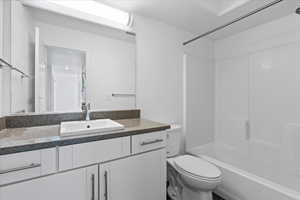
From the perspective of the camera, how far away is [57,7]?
1.36 meters

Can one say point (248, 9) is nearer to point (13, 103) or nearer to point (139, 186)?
point (139, 186)

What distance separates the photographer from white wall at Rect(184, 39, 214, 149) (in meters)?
2.28

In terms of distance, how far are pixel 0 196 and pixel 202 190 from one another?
1.41m

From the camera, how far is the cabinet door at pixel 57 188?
30.2 inches

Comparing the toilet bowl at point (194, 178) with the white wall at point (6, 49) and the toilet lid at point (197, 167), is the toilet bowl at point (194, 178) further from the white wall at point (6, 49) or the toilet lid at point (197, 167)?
the white wall at point (6, 49)

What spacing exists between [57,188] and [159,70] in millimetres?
1600

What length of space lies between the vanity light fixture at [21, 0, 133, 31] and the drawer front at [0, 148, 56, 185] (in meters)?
1.26

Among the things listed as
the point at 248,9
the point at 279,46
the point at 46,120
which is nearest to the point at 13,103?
the point at 46,120

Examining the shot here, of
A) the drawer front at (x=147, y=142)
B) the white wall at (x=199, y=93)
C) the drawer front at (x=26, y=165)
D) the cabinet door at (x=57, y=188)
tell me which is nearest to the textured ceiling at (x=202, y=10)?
the white wall at (x=199, y=93)

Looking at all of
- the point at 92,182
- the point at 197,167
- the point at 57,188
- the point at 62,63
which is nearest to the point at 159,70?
the point at 62,63

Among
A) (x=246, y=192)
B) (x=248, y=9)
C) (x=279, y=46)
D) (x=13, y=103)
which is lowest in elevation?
(x=246, y=192)

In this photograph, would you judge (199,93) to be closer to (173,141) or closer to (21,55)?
(173,141)

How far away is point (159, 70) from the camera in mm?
1986

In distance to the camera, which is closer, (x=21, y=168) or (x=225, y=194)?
(x=21, y=168)
